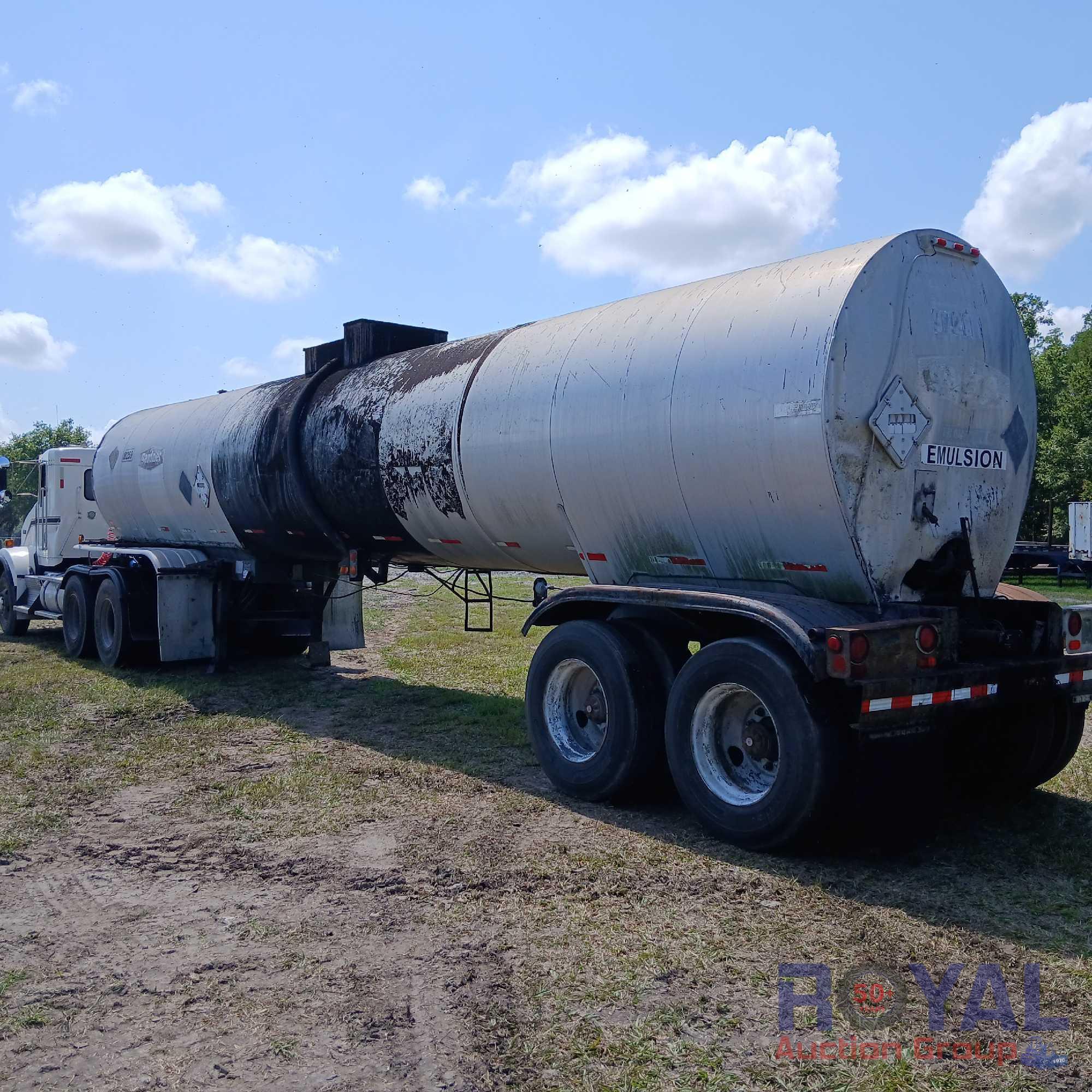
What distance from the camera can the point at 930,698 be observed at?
5.88 metres

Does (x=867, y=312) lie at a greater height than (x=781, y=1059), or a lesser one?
greater

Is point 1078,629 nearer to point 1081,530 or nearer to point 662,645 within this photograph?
point 662,645

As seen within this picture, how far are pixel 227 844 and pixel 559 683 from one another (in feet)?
8.50

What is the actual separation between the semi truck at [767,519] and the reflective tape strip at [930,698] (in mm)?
17

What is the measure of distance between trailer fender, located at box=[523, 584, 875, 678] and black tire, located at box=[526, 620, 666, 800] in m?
0.18

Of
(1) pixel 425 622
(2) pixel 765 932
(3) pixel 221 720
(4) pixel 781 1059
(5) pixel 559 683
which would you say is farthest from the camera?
(1) pixel 425 622

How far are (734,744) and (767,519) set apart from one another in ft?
4.67

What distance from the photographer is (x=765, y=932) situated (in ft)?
16.2

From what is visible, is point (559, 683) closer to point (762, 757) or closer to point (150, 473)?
point (762, 757)

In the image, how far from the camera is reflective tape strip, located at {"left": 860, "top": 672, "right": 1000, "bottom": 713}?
564cm

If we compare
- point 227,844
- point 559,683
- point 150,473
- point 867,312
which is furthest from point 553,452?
point 150,473

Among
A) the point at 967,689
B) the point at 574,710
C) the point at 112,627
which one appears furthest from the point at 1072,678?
the point at 112,627

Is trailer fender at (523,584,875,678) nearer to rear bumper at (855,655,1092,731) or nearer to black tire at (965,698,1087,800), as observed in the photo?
rear bumper at (855,655,1092,731)

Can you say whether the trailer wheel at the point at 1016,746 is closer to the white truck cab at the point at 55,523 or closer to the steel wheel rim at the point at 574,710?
the steel wheel rim at the point at 574,710
